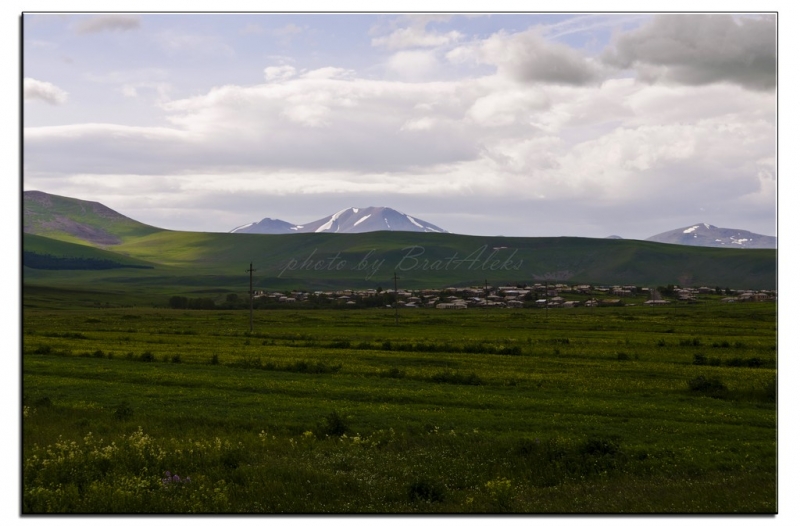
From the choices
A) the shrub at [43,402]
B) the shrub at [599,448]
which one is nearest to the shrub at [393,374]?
the shrub at [43,402]

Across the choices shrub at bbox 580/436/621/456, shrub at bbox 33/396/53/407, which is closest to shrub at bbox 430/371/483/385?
shrub at bbox 580/436/621/456

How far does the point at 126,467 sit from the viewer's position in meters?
19.9

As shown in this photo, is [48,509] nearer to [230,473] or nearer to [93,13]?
[230,473]

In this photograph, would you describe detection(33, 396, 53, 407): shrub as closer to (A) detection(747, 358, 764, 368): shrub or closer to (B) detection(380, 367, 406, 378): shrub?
(B) detection(380, 367, 406, 378): shrub

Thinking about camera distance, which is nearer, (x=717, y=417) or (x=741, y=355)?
(x=717, y=417)

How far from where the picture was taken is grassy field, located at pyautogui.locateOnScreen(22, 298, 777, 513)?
18.0 meters

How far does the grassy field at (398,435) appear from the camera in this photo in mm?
18047

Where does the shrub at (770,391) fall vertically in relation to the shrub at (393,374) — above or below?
above

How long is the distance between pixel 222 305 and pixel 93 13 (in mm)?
179396

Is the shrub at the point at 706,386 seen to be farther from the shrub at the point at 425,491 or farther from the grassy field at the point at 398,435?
the shrub at the point at 425,491

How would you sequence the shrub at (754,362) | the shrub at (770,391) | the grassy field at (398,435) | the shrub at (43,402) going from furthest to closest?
the shrub at (754,362), the shrub at (770,391), the shrub at (43,402), the grassy field at (398,435)

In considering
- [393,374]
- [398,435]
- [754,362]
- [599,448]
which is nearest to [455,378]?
[393,374]

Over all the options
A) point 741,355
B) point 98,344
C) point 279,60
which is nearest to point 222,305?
point 98,344

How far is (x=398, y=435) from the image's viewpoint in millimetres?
24922
